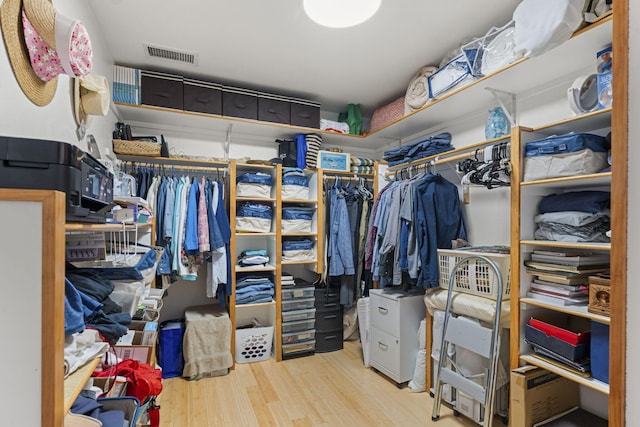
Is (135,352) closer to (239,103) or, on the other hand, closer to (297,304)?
(297,304)

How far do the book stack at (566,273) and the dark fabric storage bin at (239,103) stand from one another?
2.44 metres

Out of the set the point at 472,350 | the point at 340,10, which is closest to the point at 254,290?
the point at 472,350

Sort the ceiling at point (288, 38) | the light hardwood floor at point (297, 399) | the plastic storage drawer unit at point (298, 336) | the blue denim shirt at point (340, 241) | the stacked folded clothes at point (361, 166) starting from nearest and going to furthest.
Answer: the ceiling at point (288, 38), the light hardwood floor at point (297, 399), the plastic storage drawer unit at point (298, 336), the blue denim shirt at point (340, 241), the stacked folded clothes at point (361, 166)

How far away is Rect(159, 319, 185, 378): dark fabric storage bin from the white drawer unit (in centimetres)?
164

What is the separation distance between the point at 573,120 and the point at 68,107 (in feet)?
7.96

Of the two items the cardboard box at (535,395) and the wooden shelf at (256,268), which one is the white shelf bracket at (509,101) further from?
the wooden shelf at (256,268)

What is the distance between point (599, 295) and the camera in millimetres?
1517

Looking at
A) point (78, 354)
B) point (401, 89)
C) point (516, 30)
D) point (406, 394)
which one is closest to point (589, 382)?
point (406, 394)

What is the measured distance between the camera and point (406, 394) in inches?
96.0

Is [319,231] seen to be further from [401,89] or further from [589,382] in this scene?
[589,382]

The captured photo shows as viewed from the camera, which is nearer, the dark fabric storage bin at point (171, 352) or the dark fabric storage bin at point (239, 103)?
the dark fabric storage bin at point (171, 352)

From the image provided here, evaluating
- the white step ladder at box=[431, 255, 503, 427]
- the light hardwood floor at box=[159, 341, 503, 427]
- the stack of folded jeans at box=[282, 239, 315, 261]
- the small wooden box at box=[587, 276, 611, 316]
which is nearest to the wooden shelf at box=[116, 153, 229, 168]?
the stack of folded jeans at box=[282, 239, 315, 261]

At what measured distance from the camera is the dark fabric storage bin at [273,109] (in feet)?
9.73

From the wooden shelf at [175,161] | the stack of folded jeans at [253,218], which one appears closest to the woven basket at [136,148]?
the wooden shelf at [175,161]
